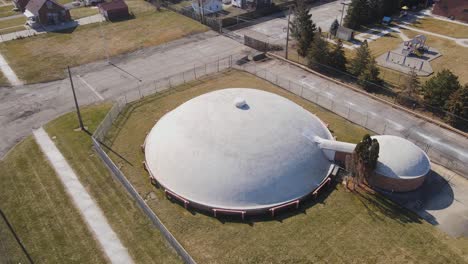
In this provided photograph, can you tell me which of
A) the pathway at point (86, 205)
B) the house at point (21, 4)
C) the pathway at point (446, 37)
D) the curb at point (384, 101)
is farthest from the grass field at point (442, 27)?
the house at point (21, 4)

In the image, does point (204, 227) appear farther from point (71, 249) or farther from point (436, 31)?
point (436, 31)

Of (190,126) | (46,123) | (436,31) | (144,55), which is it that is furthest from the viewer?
(436,31)

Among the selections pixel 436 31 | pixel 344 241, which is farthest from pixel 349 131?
pixel 436 31

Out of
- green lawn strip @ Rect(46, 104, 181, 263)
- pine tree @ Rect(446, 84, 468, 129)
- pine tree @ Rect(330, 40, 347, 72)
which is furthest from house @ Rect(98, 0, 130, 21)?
pine tree @ Rect(446, 84, 468, 129)

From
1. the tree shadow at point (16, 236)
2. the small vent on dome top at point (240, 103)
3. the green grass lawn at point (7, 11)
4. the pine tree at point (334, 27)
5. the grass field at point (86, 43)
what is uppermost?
the small vent on dome top at point (240, 103)

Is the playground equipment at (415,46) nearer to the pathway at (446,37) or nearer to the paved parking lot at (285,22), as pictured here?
the pathway at (446,37)

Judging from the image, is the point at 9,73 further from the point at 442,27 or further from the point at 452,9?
the point at 452,9
